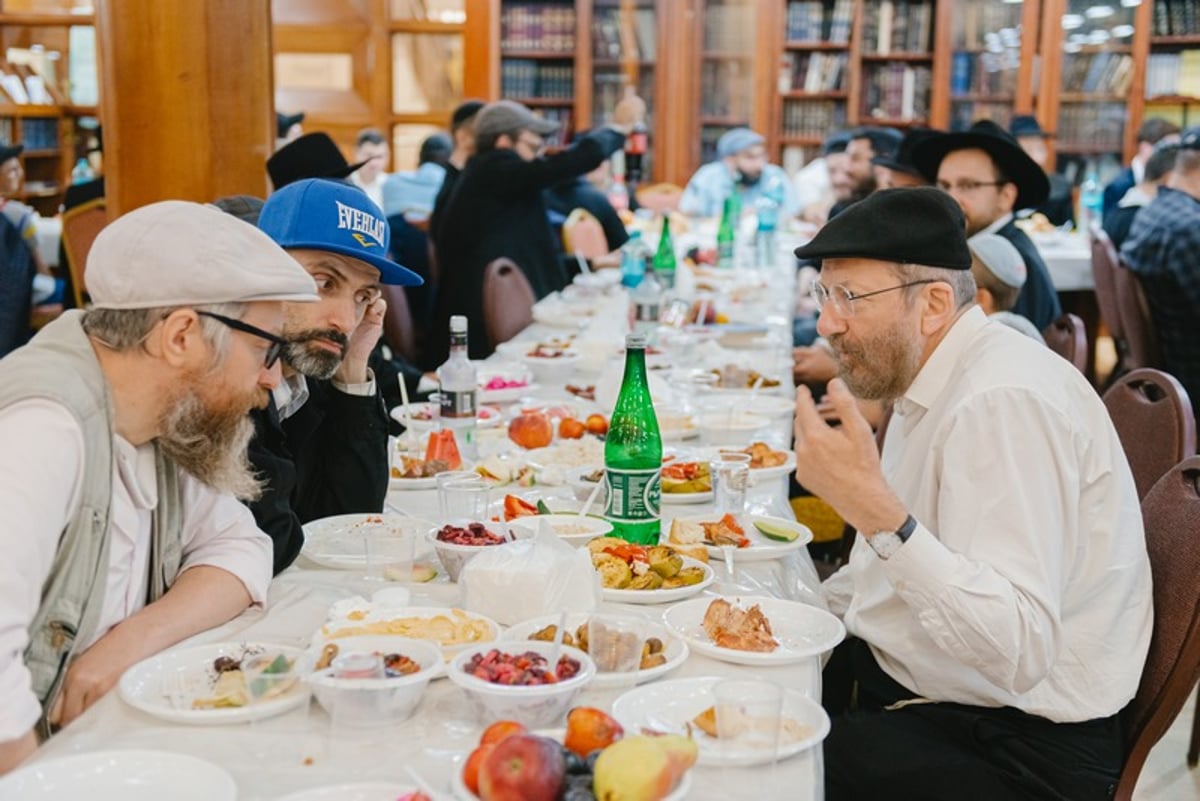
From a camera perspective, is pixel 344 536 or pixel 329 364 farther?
pixel 329 364

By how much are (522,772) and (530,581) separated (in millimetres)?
577

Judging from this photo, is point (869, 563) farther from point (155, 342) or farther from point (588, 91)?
point (588, 91)

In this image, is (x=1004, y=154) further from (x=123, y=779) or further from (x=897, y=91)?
(x=897, y=91)

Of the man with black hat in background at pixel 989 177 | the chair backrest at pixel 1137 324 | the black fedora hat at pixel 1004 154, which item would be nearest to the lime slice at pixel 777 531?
the man with black hat in background at pixel 989 177

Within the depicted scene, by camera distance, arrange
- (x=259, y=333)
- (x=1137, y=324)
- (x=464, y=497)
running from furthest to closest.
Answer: (x=1137, y=324) → (x=464, y=497) → (x=259, y=333)

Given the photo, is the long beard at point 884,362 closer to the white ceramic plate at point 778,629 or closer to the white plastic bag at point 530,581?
the white ceramic plate at point 778,629

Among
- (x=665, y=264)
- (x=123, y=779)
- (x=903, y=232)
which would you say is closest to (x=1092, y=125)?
(x=665, y=264)

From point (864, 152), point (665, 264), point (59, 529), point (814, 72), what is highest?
point (814, 72)

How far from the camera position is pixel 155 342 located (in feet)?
5.72

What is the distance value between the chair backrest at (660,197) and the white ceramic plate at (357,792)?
29.6ft

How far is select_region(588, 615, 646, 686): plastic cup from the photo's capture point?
170 cm

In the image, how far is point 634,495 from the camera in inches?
91.4

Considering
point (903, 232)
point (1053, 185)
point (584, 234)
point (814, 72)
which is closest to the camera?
point (903, 232)

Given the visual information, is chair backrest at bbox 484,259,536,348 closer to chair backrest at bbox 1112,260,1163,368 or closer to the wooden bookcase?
chair backrest at bbox 1112,260,1163,368
